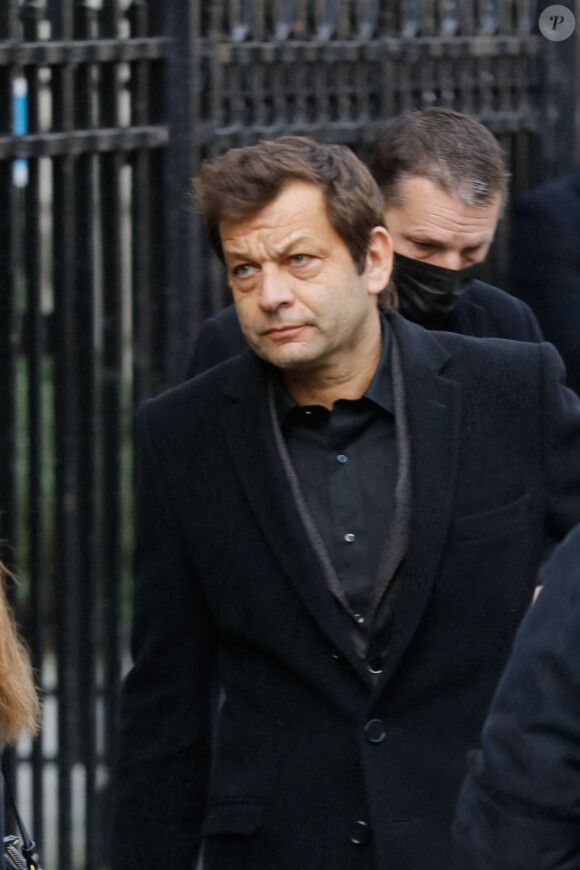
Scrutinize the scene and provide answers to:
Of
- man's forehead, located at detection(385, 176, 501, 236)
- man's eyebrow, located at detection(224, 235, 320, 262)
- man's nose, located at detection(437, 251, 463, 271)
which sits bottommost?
man's nose, located at detection(437, 251, 463, 271)

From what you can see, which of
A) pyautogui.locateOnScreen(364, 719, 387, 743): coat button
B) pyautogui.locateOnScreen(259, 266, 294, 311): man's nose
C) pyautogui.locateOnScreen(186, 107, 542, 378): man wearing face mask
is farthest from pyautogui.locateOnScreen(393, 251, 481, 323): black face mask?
pyautogui.locateOnScreen(364, 719, 387, 743): coat button

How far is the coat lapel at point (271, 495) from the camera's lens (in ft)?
10.9

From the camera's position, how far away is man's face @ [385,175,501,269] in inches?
162

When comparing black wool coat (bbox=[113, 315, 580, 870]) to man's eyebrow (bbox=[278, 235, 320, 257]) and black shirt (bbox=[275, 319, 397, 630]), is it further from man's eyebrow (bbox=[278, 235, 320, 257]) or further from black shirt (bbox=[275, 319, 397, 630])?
man's eyebrow (bbox=[278, 235, 320, 257])

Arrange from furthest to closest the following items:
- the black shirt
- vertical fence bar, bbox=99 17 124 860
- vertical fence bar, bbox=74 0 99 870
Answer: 1. vertical fence bar, bbox=99 17 124 860
2. vertical fence bar, bbox=74 0 99 870
3. the black shirt

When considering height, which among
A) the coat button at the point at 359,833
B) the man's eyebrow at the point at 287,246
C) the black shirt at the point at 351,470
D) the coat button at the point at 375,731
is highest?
the man's eyebrow at the point at 287,246

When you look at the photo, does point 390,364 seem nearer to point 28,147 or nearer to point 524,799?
point 524,799

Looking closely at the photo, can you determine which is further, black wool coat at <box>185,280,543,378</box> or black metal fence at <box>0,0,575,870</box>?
black metal fence at <box>0,0,575,870</box>

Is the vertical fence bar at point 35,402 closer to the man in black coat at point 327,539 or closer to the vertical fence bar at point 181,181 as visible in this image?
the vertical fence bar at point 181,181

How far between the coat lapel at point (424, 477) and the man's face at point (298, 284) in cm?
13

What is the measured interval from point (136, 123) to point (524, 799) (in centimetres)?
344

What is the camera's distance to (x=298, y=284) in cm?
340

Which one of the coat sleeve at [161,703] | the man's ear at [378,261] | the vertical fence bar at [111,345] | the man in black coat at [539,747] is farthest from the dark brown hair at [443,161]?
the man in black coat at [539,747]

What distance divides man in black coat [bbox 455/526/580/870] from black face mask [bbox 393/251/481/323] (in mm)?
1873
